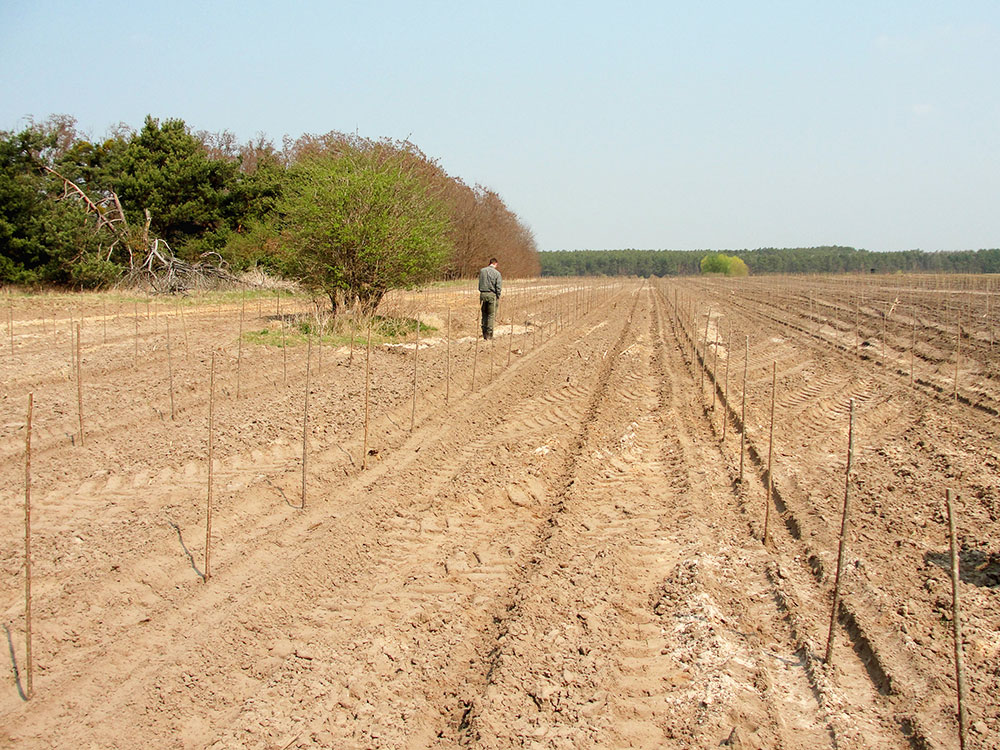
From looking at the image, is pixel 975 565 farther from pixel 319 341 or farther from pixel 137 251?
pixel 137 251

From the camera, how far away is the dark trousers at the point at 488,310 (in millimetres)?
14625

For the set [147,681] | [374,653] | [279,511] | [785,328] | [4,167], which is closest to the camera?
[147,681]

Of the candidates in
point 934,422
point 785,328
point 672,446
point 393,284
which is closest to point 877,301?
point 785,328

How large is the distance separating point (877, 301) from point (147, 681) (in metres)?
28.1

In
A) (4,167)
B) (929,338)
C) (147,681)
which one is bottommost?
(147,681)

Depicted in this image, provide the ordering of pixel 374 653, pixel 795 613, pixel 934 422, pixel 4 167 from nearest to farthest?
pixel 374 653, pixel 795 613, pixel 934 422, pixel 4 167

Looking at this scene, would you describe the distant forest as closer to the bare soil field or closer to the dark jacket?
the dark jacket

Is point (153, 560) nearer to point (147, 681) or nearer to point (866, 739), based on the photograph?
point (147, 681)

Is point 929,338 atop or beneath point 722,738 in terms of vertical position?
atop

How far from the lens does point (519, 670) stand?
10.8ft

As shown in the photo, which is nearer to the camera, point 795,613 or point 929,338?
point 795,613

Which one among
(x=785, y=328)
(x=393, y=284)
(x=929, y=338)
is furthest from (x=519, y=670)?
(x=785, y=328)

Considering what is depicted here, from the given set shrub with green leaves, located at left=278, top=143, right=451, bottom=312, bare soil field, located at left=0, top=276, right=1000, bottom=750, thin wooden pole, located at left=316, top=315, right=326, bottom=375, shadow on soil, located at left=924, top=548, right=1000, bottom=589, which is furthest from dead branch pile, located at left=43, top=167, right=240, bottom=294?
shadow on soil, located at left=924, top=548, right=1000, bottom=589

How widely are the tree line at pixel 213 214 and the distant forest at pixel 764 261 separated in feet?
311
